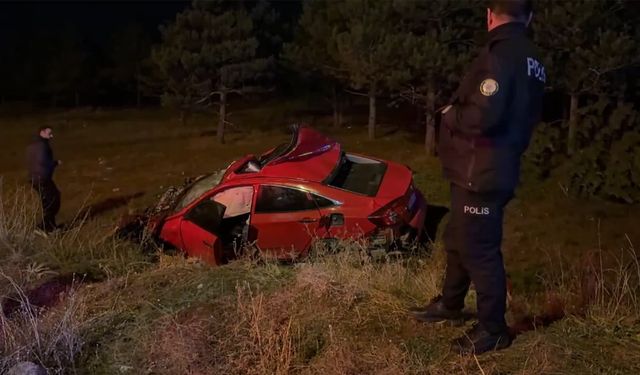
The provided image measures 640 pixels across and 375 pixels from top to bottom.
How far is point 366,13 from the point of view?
55.8 feet

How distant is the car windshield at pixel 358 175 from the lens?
26.0ft

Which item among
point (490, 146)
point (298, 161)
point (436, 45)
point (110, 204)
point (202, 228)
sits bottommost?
point (110, 204)

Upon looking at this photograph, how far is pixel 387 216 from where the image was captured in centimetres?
761

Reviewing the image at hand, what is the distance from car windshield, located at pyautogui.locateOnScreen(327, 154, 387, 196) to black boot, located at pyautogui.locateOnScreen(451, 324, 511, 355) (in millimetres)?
4609

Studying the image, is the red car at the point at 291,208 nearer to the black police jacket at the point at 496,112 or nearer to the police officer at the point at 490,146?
the police officer at the point at 490,146

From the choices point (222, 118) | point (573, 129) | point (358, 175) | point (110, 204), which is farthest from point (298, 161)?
point (222, 118)

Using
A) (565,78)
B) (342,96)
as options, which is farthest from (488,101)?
(342,96)

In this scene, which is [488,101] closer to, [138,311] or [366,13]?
[138,311]

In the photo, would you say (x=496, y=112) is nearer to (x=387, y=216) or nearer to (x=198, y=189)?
(x=387, y=216)

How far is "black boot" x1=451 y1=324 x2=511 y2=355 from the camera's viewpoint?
10.5 ft

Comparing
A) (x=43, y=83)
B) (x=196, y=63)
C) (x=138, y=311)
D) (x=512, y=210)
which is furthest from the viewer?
(x=43, y=83)

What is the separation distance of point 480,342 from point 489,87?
116 centimetres

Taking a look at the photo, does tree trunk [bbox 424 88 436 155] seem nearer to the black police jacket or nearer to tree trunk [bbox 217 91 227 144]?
tree trunk [bbox 217 91 227 144]

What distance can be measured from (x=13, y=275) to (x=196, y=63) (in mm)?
17242
